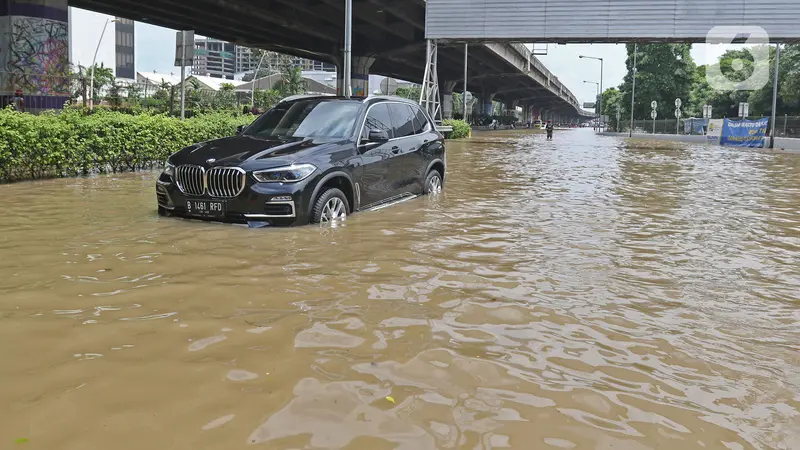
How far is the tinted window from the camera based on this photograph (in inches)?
383

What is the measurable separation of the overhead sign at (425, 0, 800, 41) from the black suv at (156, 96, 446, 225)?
81.8 feet

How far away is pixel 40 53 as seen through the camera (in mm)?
28469

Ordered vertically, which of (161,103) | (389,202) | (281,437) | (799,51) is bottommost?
(281,437)

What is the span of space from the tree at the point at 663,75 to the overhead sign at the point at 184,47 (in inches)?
2410

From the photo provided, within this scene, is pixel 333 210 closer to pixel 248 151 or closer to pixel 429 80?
pixel 248 151

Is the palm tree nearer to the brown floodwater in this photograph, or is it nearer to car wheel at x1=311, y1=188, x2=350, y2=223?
car wheel at x1=311, y1=188, x2=350, y2=223

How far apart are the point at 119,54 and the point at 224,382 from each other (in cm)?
10786

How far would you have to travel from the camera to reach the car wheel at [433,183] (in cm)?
1087

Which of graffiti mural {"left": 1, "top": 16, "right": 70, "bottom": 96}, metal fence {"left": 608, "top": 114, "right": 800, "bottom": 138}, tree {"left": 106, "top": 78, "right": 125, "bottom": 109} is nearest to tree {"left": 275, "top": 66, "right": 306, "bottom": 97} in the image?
metal fence {"left": 608, "top": 114, "right": 800, "bottom": 138}

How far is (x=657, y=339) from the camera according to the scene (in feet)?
14.3

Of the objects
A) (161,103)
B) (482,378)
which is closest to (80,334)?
(482,378)

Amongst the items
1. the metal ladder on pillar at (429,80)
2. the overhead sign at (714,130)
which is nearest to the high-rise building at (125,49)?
the metal ladder on pillar at (429,80)

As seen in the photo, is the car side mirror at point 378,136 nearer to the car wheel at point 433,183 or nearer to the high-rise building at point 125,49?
the car wheel at point 433,183

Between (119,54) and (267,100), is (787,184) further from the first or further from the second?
(119,54)
